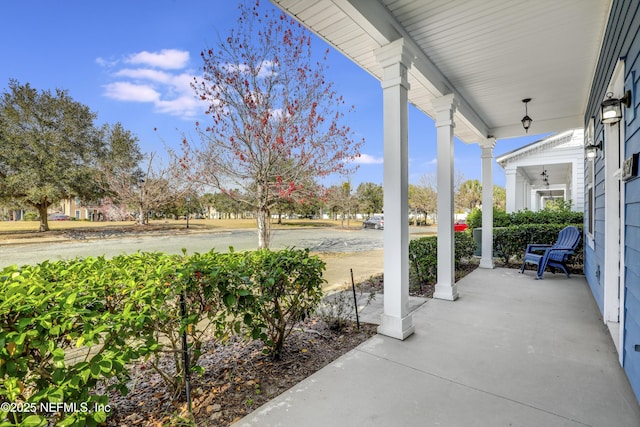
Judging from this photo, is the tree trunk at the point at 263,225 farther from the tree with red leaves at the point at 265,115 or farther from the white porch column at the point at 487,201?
the white porch column at the point at 487,201

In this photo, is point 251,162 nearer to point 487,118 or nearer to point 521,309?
point 487,118

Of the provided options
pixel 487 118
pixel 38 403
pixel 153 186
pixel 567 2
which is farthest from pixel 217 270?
pixel 153 186

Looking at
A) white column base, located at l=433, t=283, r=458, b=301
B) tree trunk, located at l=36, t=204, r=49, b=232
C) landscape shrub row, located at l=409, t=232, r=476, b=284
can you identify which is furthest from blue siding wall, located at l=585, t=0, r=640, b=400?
tree trunk, located at l=36, t=204, r=49, b=232

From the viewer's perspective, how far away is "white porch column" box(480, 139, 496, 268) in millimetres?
5734

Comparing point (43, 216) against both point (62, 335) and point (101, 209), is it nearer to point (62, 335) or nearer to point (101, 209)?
point (101, 209)

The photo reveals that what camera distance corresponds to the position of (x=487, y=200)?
5.73 meters

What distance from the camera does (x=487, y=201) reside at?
573 cm

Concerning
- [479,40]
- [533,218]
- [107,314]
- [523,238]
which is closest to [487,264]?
[523,238]

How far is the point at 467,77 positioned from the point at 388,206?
2.28 meters

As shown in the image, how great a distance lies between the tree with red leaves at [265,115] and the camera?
17.7ft

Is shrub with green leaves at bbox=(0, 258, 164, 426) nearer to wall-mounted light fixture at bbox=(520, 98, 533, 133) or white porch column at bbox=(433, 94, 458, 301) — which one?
white porch column at bbox=(433, 94, 458, 301)

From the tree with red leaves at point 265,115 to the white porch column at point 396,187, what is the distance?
3.22 meters

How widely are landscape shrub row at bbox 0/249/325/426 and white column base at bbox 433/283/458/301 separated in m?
2.44

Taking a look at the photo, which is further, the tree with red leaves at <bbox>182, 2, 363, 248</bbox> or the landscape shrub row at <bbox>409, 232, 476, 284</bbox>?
the tree with red leaves at <bbox>182, 2, 363, 248</bbox>
